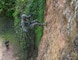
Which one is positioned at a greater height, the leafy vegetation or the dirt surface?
the leafy vegetation

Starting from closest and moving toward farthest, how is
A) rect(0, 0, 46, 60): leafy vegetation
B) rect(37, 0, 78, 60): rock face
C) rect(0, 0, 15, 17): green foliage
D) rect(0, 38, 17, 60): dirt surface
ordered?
rect(37, 0, 78, 60): rock face < rect(0, 0, 46, 60): leafy vegetation < rect(0, 38, 17, 60): dirt surface < rect(0, 0, 15, 17): green foliage

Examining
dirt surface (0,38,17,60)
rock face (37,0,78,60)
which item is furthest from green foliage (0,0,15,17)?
rock face (37,0,78,60)

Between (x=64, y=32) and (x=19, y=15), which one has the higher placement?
(x=19, y=15)

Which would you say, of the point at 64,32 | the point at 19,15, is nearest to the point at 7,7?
the point at 19,15

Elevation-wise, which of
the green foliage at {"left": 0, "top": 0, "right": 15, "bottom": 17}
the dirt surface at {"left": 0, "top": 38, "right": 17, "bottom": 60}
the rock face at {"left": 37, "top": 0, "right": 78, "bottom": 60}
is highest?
the green foliage at {"left": 0, "top": 0, "right": 15, "bottom": 17}

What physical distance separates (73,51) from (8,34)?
824cm

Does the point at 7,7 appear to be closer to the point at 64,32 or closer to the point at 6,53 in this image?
the point at 6,53

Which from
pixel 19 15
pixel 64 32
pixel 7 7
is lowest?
pixel 64 32

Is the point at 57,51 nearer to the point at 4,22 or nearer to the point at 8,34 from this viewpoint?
the point at 8,34

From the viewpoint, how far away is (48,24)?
723cm

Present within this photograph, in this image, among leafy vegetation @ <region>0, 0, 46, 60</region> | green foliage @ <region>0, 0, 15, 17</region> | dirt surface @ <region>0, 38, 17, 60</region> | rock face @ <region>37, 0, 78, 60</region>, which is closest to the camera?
rock face @ <region>37, 0, 78, 60</region>

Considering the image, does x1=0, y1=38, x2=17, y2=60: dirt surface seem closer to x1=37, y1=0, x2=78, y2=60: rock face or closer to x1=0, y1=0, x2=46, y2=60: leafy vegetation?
x1=0, y1=0, x2=46, y2=60: leafy vegetation

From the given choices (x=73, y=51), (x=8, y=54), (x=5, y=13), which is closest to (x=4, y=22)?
(x=5, y=13)

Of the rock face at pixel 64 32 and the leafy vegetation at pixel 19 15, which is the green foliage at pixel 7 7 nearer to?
the leafy vegetation at pixel 19 15
